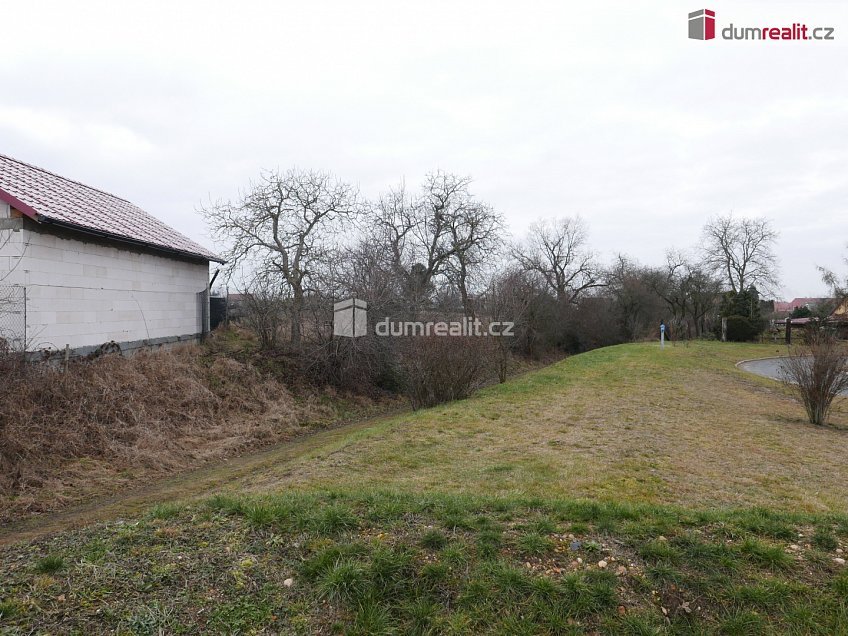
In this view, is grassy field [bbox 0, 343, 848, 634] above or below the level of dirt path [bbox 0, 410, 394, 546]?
above

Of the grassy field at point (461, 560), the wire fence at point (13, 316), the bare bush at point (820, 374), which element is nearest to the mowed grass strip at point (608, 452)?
the grassy field at point (461, 560)

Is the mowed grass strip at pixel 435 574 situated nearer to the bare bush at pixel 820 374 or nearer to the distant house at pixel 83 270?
the distant house at pixel 83 270

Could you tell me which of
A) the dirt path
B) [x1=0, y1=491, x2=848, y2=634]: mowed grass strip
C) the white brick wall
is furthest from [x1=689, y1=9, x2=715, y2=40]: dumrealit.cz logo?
the white brick wall

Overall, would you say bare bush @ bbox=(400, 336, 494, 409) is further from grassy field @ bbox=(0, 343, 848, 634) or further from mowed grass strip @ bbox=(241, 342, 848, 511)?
grassy field @ bbox=(0, 343, 848, 634)

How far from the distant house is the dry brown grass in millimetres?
840

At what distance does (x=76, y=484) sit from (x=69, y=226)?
540 cm

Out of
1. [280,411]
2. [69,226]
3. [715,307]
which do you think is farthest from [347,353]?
[715,307]

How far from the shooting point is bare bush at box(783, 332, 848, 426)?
10.2m

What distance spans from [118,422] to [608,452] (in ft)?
28.4

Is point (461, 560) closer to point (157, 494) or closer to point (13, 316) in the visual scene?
point (157, 494)

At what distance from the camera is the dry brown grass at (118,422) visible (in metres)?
7.29

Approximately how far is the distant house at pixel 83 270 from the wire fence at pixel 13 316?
1cm

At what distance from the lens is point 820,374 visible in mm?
10359

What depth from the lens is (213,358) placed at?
14422mm
